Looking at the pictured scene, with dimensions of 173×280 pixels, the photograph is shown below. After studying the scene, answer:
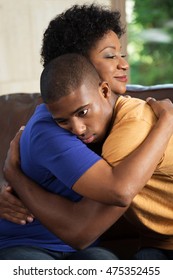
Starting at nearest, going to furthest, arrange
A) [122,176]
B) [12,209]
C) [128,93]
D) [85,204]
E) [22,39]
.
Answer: [122,176] → [85,204] → [12,209] → [128,93] → [22,39]

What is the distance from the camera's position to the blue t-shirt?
50.0 inches

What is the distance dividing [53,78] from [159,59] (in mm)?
2813

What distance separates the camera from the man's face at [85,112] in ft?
4.27

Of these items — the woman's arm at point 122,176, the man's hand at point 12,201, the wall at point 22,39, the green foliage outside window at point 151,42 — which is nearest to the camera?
the woman's arm at point 122,176

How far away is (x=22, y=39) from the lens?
110 inches

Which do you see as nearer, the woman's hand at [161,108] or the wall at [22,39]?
the woman's hand at [161,108]

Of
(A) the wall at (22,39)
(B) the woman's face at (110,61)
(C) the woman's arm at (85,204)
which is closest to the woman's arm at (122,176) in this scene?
(C) the woman's arm at (85,204)

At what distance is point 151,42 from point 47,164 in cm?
280

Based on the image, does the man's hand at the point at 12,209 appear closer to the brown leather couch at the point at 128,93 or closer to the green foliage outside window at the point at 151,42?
the brown leather couch at the point at 128,93

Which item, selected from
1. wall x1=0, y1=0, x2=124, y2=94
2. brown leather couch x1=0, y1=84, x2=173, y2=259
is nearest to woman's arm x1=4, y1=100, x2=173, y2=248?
brown leather couch x1=0, y1=84, x2=173, y2=259

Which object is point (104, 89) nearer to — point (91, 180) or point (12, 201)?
point (91, 180)

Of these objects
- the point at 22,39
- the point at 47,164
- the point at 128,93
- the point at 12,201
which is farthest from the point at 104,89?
the point at 22,39

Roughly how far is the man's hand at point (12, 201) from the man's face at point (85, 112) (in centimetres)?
21
